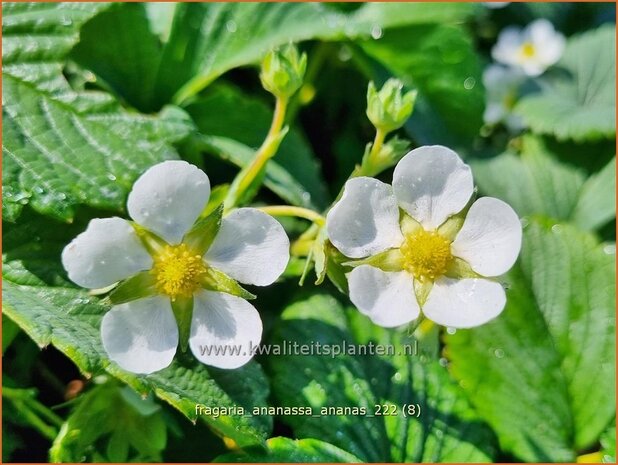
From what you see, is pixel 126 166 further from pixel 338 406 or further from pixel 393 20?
pixel 393 20

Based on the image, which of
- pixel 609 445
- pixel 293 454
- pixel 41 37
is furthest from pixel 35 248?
pixel 609 445

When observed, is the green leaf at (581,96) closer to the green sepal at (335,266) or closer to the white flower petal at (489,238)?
the white flower petal at (489,238)

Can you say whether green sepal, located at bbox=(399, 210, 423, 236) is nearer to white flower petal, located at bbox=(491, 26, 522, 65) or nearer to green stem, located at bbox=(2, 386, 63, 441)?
green stem, located at bbox=(2, 386, 63, 441)

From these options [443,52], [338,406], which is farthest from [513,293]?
[443,52]

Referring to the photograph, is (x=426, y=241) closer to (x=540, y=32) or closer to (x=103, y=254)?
(x=103, y=254)

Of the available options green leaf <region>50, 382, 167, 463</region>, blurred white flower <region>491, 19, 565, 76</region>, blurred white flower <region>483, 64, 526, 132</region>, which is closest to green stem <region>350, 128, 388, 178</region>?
green leaf <region>50, 382, 167, 463</region>

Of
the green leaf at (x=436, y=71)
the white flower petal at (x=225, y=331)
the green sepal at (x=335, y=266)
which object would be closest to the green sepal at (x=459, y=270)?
the green sepal at (x=335, y=266)
